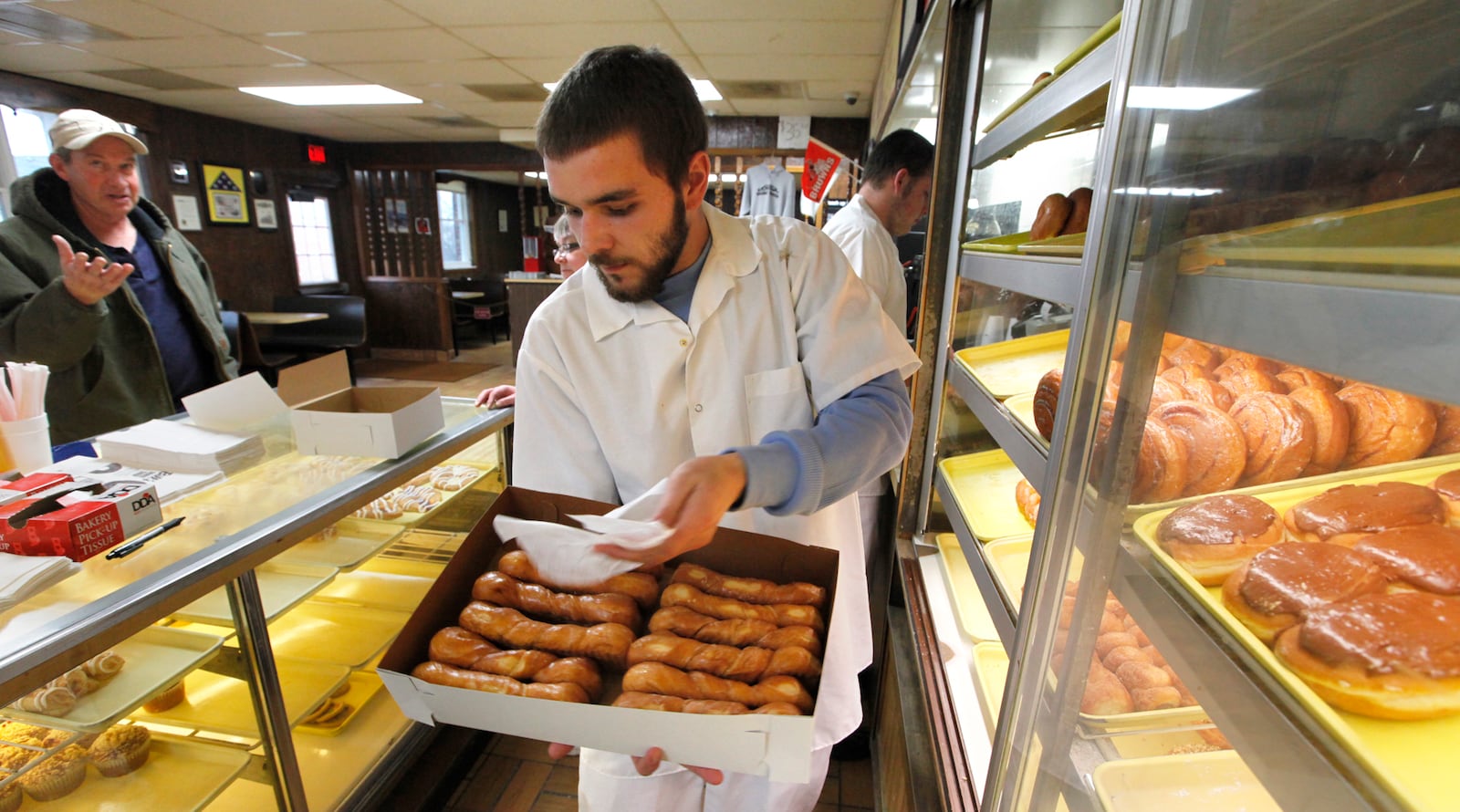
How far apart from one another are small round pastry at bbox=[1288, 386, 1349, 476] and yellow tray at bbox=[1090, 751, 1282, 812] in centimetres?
32

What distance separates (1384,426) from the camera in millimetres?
688

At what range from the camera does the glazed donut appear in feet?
4.26

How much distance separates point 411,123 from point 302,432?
25.6 feet

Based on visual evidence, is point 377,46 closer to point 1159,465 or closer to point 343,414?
point 343,414

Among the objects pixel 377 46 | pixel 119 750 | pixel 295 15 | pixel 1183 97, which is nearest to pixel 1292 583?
pixel 1183 97

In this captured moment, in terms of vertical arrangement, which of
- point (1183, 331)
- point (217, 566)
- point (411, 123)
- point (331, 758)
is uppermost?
point (411, 123)

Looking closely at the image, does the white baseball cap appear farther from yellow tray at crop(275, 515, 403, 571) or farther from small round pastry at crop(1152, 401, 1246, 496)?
small round pastry at crop(1152, 401, 1246, 496)

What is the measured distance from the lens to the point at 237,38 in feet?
16.2

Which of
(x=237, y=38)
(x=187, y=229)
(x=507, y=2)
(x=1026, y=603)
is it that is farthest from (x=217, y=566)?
(x=187, y=229)

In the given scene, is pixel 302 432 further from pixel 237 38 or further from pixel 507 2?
pixel 237 38

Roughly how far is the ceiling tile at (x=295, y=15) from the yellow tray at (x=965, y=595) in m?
4.70

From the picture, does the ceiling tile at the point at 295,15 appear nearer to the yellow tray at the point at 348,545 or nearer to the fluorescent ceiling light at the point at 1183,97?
the yellow tray at the point at 348,545

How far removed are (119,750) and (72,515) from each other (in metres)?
0.71

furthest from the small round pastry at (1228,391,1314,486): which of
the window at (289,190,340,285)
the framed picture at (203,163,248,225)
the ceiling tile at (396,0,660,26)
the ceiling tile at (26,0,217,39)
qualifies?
the window at (289,190,340,285)
